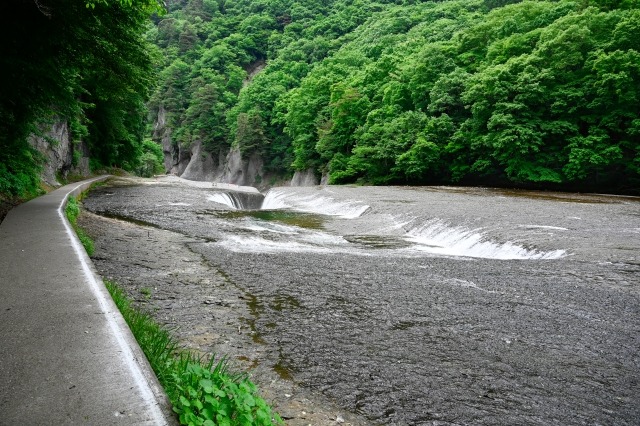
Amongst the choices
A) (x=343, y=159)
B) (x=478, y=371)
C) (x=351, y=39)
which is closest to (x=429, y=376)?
(x=478, y=371)

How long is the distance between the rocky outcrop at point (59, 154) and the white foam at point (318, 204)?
40.7ft

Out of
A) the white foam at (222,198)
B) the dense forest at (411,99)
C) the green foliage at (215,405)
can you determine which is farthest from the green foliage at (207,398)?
the white foam at (222,198)

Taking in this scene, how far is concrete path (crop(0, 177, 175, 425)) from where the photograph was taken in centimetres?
259

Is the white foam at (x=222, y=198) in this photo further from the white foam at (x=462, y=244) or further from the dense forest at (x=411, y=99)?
the white foam at (x=462, y=244)

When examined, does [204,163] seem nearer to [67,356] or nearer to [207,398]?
[67,356]

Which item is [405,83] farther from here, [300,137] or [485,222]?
[485,222]

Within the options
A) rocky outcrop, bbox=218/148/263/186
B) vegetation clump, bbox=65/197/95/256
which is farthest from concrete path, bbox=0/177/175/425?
rocky outcrop, bbox=218/148/263/186

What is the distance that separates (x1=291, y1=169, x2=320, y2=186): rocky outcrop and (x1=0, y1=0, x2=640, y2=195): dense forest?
3.50 feet

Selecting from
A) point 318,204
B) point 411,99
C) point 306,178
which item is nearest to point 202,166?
point 306,178

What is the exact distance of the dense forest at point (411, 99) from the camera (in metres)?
9.97

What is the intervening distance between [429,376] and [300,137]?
2093 inches

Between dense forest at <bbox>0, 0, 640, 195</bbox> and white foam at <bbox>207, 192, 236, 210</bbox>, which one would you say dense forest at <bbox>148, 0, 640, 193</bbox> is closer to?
dense forest at <bbox>0, 0, 640, 195</bbox>

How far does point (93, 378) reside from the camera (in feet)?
9.80

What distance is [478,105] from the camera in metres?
34.0
